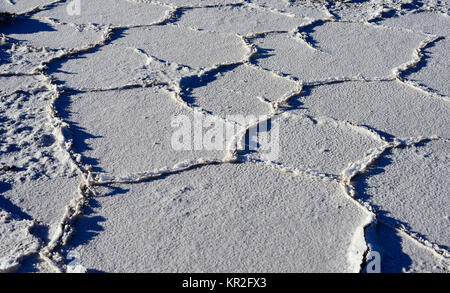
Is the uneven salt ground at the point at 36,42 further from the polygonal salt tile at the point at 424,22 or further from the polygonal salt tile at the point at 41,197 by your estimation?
the polygonal salt tile at the point at 424,22

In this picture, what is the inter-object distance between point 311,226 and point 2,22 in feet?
6.11

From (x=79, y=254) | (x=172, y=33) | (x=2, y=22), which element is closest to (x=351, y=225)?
(x=79, y=254)

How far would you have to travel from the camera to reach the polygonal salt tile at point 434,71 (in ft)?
6.50

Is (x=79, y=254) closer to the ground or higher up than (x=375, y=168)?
closer to the ground

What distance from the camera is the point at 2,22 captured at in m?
2.51

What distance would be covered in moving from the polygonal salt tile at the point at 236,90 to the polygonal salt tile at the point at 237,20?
1.35 feet

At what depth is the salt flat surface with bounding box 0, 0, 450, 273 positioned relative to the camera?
1298mm

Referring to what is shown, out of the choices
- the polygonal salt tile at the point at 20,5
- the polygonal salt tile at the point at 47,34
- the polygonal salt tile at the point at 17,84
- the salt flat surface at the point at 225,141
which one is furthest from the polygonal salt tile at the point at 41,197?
the polygonal salt tile at the point at 20,5

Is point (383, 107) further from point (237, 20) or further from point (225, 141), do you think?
point (237, 20)

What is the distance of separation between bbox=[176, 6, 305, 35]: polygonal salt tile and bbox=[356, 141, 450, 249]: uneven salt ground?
3.46 ft

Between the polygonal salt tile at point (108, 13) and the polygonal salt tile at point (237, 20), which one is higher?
the polygonal salt tile at point (237, 20)

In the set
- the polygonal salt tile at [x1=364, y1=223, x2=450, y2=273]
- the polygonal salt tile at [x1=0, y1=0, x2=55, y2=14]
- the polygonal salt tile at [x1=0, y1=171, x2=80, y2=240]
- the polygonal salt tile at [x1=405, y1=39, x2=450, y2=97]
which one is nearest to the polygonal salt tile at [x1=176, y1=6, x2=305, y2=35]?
the polygonal salt tile at [x1=405, y1=39, x2=450, y2=97]

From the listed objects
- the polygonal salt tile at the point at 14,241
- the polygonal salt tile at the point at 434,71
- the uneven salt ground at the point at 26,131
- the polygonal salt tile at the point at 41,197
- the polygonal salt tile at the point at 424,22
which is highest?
the polygonal salt tile at the point at 424,22

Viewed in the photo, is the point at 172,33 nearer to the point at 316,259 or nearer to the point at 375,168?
the point at 375,168
